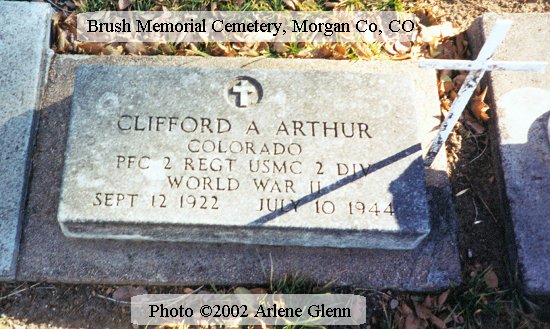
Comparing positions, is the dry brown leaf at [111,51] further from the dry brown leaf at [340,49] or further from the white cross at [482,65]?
the white cross at [482,65]

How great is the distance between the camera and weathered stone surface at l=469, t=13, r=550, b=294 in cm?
270

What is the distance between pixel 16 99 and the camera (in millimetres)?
2932

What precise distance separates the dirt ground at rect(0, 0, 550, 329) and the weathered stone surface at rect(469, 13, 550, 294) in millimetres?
95

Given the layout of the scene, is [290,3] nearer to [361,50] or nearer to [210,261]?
[361,50]

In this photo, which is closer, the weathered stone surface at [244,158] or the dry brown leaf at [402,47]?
the weathered stone surface at [244,158]

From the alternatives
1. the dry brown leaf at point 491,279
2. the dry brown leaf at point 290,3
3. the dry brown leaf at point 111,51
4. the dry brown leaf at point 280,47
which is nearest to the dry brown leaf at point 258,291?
the dry brown leaf at point 491,279

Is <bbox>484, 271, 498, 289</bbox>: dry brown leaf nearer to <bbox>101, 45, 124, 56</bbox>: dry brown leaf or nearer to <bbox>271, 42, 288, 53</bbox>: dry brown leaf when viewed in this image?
<bbox>271, 42, 288, 53</bbox>: dry brown leaf

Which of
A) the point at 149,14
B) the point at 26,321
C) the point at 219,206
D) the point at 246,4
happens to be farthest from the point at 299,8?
the point at 26,321

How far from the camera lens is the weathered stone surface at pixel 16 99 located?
8.80 ft

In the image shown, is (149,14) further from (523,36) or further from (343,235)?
(523,36)

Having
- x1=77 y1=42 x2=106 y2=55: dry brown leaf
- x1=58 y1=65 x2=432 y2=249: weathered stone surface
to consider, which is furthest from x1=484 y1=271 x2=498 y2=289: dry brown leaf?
x1=77 y1=42 x2=106 y2=55: dry brown leaf

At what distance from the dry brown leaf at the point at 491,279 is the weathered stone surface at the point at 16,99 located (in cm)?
256

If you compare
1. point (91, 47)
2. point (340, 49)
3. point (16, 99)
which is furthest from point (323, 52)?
point (16, 99)

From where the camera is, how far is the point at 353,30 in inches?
132
